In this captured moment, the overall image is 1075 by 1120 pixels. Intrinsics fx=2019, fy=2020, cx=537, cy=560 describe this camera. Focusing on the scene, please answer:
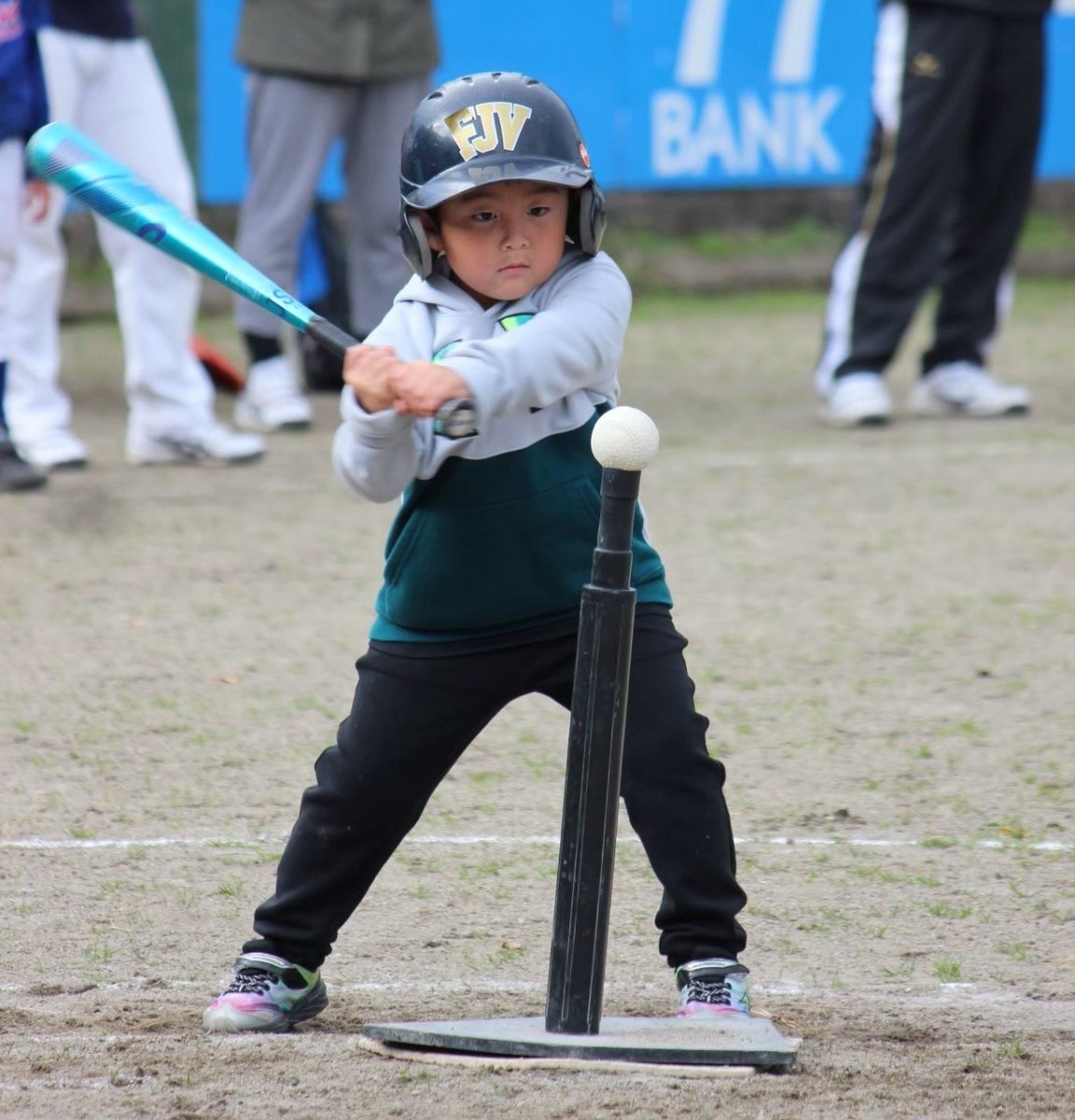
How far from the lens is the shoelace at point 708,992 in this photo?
8.92 feet

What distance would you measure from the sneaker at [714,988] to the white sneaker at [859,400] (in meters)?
4.75

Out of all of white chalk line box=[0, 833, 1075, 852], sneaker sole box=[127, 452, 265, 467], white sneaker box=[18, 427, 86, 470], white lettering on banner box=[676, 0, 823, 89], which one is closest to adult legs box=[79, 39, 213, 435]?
sneaker sole box=[127, 452, 265, 467]

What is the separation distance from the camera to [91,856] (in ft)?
11.1

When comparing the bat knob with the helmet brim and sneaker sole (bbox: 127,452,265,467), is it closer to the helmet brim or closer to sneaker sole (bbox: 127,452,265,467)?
the helmet brim

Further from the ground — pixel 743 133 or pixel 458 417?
pixel 458 417

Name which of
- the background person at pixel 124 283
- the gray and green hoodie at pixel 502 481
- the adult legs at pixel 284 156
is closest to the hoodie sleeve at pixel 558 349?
the gray and green hoodie at pixel 502 481

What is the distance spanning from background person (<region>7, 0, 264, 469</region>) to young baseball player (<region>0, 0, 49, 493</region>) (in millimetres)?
99

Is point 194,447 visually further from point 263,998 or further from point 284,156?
point 263,998

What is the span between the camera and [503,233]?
2693 millimetres

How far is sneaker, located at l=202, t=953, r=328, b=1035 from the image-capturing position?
273 centimetres

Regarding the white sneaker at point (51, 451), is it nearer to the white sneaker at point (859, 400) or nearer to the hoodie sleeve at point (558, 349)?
the white sneaker at point (859, 400)

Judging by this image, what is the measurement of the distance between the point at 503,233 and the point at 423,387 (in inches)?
14.4

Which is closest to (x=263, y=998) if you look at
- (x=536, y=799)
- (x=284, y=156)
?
(x=536, y=799)

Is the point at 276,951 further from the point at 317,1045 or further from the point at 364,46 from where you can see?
the point at 364,46
